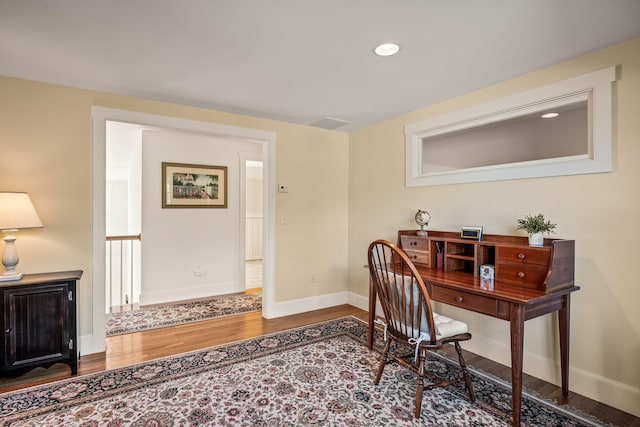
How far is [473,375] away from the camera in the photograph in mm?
2465

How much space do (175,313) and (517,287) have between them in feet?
11.8

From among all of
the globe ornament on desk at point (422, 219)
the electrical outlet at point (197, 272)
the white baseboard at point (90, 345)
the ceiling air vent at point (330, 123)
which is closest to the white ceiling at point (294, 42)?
the ceiling air vent at point (330, 123)

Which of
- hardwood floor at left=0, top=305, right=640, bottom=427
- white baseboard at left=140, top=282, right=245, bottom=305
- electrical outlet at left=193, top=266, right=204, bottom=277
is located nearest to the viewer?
hardwood floor at left=0, top=305, right=640, bottom=427

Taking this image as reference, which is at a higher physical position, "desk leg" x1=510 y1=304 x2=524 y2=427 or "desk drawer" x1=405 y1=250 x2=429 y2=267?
"desk drawer" x1=405 y1=250 x2=429 y2=267

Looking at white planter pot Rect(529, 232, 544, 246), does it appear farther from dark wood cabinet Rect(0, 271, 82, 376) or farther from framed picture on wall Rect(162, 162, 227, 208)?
framed picture on wall Rect(162, 162, 227, 208)

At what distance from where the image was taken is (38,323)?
2408mm

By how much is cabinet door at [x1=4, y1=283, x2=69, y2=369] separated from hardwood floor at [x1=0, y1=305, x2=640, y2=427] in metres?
0.18

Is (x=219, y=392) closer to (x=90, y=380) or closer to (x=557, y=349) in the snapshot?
(x=90, y=380)

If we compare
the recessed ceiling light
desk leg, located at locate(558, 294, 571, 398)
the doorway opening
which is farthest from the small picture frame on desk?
the doorway opening

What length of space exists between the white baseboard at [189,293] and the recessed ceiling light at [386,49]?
391cm

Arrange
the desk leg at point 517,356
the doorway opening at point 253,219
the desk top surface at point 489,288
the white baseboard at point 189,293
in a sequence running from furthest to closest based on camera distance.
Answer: the doorway opening at point 253,219 → the white baseboard at point 189,293 → the desk top surface at point 489,288 → the desk leg at point 517,356

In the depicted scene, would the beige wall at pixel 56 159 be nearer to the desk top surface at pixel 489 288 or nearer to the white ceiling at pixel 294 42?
the white ceiling at pixel 294 42

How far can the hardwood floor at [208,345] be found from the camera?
2144 mm

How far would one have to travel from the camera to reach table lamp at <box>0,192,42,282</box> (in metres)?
2.32
